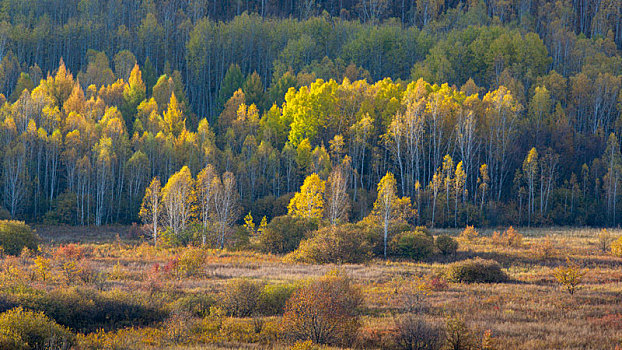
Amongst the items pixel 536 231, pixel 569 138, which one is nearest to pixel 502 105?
pixel 569 138

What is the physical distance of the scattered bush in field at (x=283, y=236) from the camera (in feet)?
152

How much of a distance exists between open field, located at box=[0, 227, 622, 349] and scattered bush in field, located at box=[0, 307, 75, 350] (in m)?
0.80

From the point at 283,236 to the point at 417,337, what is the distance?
94.1 ft

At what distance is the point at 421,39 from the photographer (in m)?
101

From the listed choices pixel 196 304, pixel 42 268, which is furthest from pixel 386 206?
pixel 42 268

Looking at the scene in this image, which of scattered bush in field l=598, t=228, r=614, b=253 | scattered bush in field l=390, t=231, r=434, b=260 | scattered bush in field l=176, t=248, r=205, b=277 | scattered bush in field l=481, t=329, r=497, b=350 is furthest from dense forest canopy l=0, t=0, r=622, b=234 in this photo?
scattered bush in field l=481, t=329, r=497, b=350

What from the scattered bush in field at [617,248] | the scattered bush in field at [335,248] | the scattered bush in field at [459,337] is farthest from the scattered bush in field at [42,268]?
the scattered bush in field at [617,248]

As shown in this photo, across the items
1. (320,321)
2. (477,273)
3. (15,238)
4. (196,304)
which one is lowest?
(196,304)

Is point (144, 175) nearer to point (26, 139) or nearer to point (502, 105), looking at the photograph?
point (26, 139)

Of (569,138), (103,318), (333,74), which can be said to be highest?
(333,74)

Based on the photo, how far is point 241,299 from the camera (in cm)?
2403

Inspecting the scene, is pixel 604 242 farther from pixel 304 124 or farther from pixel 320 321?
pixel 304 124

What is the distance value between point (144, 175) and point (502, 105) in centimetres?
4369

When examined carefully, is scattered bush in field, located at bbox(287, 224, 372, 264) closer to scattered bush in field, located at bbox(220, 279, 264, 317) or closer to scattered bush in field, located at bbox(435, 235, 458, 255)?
scattered bush in field, located at bbox(435, 235, 458, 255)
